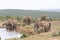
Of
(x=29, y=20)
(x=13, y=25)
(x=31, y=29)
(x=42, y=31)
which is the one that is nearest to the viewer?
(x=42, y=31)

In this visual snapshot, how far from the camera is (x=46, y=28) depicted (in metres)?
41.8

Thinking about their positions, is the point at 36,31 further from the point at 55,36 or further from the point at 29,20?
the point at 29,20

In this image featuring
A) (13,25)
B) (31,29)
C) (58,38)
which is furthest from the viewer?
(13,25)

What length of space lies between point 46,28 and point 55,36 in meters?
8.88

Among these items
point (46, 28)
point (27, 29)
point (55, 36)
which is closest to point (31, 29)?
point (27, 29)

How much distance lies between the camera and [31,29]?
45.0 m

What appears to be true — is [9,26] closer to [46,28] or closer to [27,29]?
[27,29]

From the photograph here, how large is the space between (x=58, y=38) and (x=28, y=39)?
352cm

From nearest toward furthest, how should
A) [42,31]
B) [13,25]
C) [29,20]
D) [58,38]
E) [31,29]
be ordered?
[58,38]
[42,31]
[31,29]
[13,25]
[29,20]

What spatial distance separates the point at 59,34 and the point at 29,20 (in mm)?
20618

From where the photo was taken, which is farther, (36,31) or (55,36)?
(36,31)

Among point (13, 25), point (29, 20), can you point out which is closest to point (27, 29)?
point (13, 25)

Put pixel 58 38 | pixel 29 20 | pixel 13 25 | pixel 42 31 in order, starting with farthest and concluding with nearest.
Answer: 1. pixel 29 20
2. pixel 13 25
3. pixel 42 31
4. pixel 58 38

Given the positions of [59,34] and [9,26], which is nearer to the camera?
[59,34]
